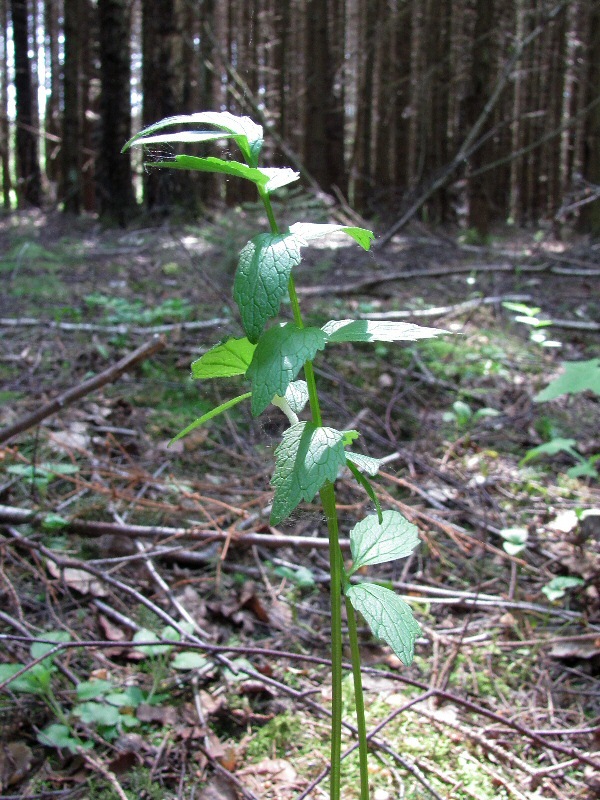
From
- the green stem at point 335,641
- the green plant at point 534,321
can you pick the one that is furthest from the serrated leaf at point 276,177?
the green plant at point 534,321

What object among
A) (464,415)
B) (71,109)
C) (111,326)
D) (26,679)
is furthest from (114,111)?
(26,679)

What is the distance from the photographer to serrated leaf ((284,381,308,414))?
3.17 ft

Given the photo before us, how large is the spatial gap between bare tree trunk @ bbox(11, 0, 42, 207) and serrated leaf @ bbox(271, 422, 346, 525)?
1348cm

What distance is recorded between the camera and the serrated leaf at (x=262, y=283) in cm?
76

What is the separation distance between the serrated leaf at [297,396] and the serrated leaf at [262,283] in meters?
0.21

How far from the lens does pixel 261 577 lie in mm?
2119

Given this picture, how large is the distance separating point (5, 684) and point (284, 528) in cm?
119

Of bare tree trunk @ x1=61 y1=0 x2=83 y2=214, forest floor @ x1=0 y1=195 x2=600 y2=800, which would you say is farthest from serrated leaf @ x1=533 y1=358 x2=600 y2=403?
bare tree trunk @ x1=61 y1=0 x2=83 y2=214

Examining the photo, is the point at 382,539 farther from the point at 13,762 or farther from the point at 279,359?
the point at 13,762

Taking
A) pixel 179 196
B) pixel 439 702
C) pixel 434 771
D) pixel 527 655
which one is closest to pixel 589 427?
pixel 527 655

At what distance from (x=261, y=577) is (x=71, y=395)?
83 centimetres

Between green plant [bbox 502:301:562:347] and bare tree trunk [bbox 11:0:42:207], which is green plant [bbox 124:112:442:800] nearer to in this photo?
green plant [bbox 502:301:562:347]

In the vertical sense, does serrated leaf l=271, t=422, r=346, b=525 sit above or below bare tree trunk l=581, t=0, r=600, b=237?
below

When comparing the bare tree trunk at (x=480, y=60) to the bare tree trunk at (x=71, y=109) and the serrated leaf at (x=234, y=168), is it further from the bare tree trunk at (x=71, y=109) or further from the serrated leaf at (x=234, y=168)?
the serrated leaf at (x=234, y=168)
